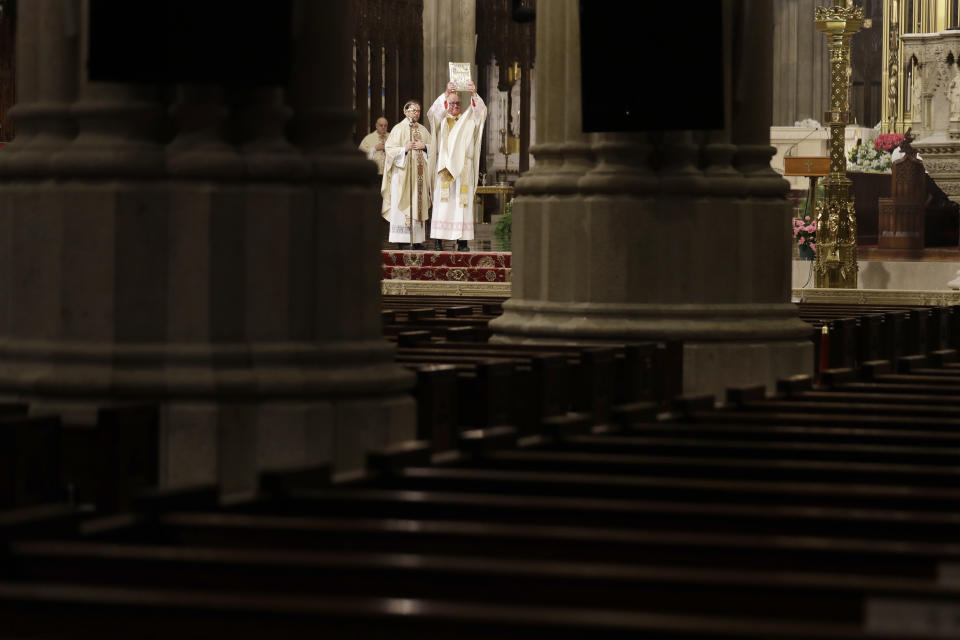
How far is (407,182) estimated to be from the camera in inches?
782

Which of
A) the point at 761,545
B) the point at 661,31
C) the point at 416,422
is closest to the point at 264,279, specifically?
the point at 416,422

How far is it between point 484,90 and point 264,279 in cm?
2098

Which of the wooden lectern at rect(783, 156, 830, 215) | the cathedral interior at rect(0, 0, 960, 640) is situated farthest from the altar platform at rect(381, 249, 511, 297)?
the cathedral interior at rect(0, 0, 960, 640)

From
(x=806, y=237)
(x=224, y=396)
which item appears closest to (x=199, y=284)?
(x=224, y=396)

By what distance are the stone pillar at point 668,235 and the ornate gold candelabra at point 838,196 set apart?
6.89 m

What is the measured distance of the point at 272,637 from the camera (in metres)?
2.48

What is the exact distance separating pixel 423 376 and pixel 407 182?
47.8 feet

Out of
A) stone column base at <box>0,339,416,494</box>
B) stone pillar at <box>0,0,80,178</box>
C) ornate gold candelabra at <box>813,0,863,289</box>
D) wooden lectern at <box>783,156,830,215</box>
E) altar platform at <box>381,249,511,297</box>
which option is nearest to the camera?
stone column base at <box>0,339,416,494</box>

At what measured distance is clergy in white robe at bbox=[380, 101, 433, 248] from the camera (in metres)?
19.8

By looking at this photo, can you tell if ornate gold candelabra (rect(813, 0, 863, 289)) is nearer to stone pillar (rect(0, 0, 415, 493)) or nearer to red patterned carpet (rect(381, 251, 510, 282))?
red patterned carpet (rect(381, 251, 510, 282))

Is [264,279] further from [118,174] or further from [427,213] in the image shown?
[427,213]

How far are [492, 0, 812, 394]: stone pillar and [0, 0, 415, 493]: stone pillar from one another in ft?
9.24

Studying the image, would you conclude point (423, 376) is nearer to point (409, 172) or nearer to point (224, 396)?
point (224, 396)

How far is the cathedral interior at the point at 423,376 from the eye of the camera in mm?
2791
